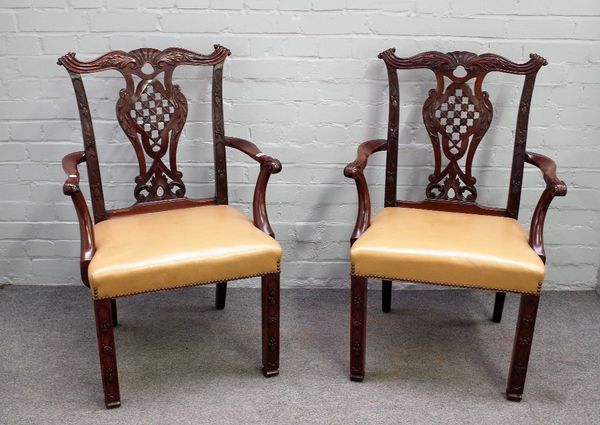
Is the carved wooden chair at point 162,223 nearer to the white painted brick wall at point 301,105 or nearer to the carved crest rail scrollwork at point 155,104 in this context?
the carved crest rail scrollwork at point 155,104

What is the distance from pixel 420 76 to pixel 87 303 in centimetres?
153

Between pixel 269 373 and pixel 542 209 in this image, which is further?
pixel 269 373

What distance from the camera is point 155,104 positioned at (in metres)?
2.47

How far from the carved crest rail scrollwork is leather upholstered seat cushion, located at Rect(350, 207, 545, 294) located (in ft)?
2.44

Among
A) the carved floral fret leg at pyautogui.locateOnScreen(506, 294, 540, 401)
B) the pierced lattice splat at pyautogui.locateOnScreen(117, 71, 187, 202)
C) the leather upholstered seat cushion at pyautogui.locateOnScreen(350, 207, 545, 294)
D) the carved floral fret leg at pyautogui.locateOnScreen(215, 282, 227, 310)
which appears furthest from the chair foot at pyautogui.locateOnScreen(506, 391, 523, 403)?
the pierced lattice splat at pyautogui.locateOnScreen(117, 71, 187, 202)

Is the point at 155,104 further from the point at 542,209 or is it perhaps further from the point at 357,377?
the point at 542,209

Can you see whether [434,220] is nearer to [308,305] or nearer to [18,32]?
[308,305]

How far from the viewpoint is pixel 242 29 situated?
8.60 ft

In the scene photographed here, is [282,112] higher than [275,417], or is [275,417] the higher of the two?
[282,112]

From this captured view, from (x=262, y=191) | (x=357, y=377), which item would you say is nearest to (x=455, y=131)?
(x=262, y=191)

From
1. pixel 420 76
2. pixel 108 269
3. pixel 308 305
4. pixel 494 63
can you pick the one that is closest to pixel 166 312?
pixel 308 305

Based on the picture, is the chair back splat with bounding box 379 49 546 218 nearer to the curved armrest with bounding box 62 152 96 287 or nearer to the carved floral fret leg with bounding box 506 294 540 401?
the carved floral fret leg with bounding box 506 294 540 401

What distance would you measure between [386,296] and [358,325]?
0.51 metres

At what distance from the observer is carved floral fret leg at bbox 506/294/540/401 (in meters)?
2.12
